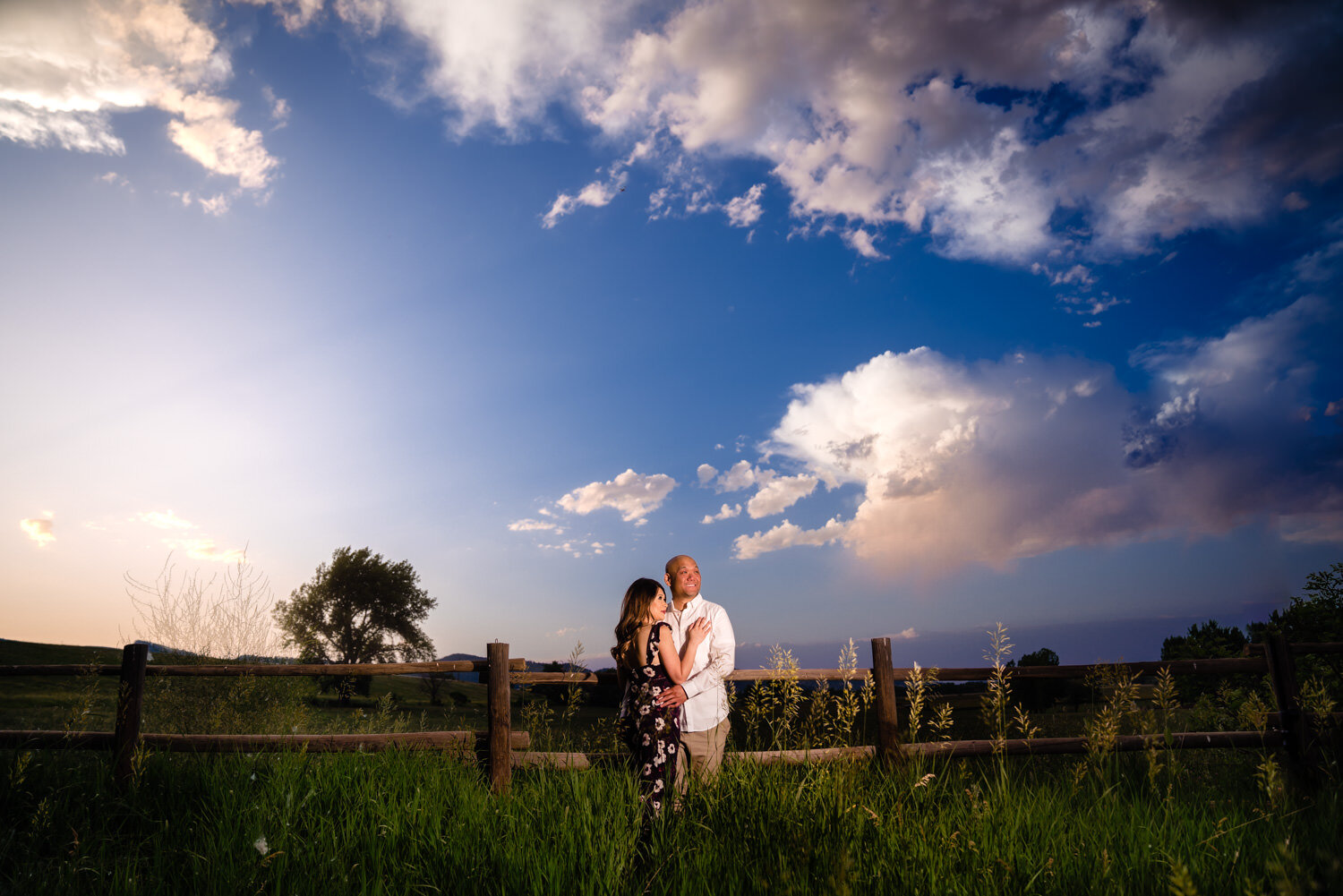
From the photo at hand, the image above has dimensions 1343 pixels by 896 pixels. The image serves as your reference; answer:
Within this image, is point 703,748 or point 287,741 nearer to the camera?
point 703,748

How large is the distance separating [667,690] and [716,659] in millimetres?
489

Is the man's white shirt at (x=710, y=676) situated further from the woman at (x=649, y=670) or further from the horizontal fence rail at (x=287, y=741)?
the horizontal fence rail at (x=287, y=741)

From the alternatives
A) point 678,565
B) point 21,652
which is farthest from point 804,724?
point 21,652

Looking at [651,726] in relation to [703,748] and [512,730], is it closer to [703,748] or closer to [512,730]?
[703,748]

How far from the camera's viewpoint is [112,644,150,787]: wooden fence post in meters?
6.02

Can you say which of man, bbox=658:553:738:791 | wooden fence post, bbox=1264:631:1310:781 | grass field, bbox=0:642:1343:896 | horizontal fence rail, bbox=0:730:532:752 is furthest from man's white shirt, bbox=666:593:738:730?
wooden fence post, bbox=1264:631:1310:781

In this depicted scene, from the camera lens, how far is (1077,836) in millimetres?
3309

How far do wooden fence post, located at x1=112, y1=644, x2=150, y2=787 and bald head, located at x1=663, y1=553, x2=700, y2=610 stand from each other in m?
4.86

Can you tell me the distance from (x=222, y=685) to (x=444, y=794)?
31.8ft

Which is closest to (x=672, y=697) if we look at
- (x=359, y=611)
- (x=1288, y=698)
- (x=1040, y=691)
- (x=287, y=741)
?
(x=287, y=741)

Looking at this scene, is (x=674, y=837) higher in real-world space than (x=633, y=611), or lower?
lower

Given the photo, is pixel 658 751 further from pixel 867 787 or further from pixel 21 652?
pixel 21 652

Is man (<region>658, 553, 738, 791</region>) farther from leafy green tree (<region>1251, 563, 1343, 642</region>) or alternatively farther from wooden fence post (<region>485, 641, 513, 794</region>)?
leafy green tree (<region>1251, 563, 1343, 642</region>)

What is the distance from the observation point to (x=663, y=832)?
12.1 feet
